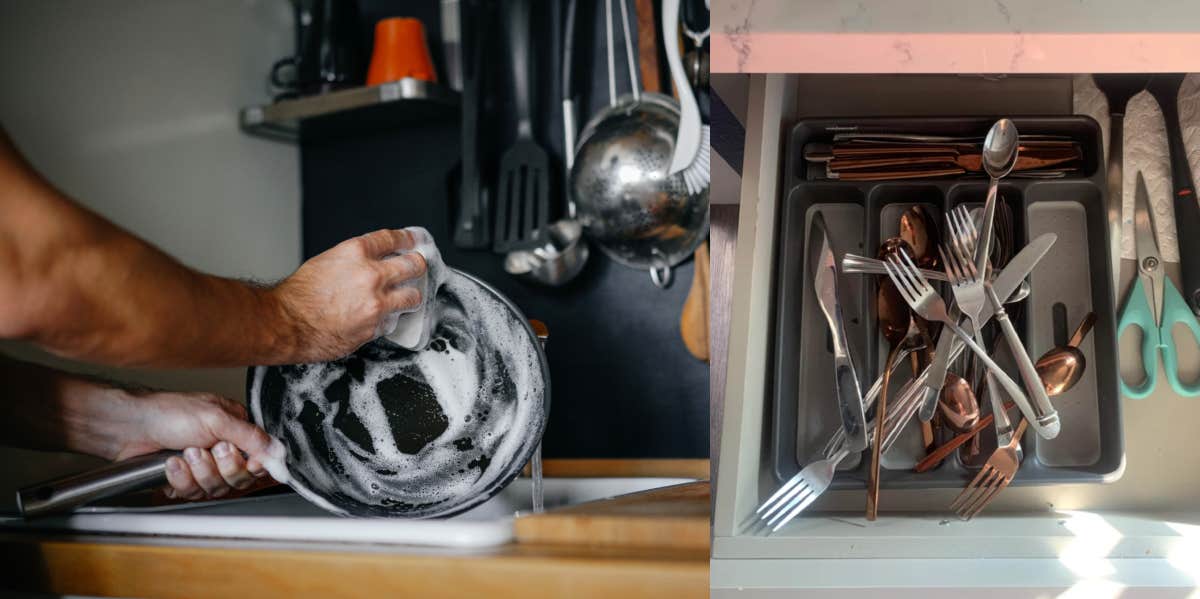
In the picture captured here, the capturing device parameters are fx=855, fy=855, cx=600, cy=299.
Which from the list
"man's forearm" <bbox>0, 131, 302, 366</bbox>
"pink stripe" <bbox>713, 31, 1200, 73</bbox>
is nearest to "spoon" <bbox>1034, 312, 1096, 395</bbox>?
"pink stripe" <bbox>713, 31, 1200, 73</bbox>

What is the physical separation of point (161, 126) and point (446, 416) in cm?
26

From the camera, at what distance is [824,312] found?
79cm

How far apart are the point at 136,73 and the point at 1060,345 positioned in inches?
32.7

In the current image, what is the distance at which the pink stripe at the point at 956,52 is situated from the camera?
59 centimetres

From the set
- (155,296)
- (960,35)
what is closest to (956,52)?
(960,35)

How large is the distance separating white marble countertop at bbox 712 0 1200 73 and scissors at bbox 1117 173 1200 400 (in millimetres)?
306

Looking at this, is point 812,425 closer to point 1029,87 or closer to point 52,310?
point 1029,87

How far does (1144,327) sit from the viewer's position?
847 mm

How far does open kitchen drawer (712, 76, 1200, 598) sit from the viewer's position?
2.07 ft

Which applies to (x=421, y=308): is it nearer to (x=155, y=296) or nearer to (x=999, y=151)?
(x=155, y=296)

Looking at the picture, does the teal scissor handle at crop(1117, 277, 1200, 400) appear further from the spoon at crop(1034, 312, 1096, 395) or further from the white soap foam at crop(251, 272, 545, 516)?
the white soap foam at crop(251, 272, 545, 516)

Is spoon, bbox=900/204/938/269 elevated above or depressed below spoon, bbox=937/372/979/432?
above

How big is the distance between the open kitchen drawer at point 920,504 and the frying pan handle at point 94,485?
39cm

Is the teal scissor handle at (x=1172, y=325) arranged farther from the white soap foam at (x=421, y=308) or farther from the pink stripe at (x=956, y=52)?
the white soap foam at (x=421, y=308)
